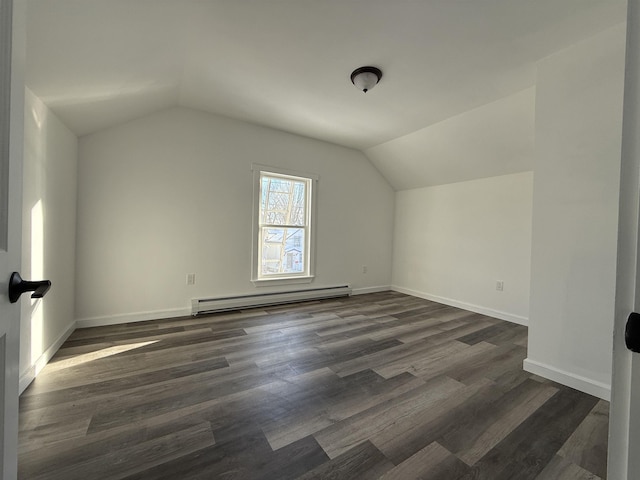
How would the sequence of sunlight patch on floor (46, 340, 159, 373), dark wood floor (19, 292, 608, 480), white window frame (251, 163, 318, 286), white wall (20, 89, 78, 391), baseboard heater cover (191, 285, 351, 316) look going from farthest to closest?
white window frame (251, 163, 318, 286), baseboard heater cover (191, 285, 351, 316), sunlight patch on floor (46, 340, 159, 373), white wall (20, 89, 78, 391), dark wood floor (19, 292, 608, 480)

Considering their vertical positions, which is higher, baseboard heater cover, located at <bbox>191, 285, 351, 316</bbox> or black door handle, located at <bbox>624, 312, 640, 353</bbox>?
black door handle, located at <bbox>624, 312, 640, 353</bbox>

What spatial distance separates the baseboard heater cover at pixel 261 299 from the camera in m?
3.23

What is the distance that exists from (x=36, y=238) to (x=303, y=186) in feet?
9.80

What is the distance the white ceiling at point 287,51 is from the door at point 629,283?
1608 millimetres

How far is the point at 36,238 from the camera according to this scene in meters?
1.86

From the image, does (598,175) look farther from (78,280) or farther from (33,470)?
(78,280)

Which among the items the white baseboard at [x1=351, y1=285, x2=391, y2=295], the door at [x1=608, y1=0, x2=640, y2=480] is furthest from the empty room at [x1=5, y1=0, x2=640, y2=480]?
the white baseboard at [x1=351, y1=285, x2=391, y2=295]

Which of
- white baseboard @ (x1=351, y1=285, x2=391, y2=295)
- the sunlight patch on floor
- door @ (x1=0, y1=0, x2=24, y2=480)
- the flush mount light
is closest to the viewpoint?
door @ (x1=0, y1=0, x2=24, y2=480)

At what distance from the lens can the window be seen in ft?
12.1

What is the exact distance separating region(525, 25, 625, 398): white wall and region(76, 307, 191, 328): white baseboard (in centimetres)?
360

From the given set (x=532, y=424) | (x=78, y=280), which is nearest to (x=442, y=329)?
(x=532, y=424)

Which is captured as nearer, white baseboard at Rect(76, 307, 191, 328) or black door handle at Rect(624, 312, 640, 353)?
black door handle at Rect(624, 312, 640, 353)

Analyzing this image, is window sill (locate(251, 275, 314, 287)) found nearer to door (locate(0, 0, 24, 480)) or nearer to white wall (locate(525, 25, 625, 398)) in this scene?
white wall (locate(525, 25, 625, 398))

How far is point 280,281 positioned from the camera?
12.5 feet
